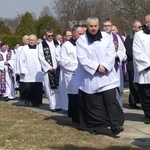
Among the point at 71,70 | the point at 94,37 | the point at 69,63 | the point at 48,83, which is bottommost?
the point at 48,83

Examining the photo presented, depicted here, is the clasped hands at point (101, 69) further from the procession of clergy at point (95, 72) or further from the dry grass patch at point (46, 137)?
the dry grass patch at point (46, 137)

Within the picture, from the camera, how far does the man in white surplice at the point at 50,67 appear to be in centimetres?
1138

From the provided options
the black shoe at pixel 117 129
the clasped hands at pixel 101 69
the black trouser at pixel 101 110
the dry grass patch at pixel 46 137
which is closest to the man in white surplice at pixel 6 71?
the dry grass patch at pixel 46 137

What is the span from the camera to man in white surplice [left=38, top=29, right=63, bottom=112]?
11.4 meters

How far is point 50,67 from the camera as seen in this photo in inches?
449

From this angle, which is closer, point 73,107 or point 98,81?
point 98,81

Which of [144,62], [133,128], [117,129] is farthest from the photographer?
[144,62]

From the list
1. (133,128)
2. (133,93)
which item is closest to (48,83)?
(133,93)

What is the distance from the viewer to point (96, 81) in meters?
7.75

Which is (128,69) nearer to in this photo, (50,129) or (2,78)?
(50,129)

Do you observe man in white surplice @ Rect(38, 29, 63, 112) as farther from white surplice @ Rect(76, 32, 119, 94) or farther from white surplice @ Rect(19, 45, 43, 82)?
white surplice @ Rect(76, 32, 119, 94)

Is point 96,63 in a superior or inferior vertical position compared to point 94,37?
inferior

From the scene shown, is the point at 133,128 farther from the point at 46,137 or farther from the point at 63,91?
the point at 63,91

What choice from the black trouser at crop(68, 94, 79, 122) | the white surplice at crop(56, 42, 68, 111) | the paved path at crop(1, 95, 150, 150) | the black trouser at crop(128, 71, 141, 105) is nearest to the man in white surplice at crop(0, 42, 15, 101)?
the paved path at crop(1, 95, 150, 150)
